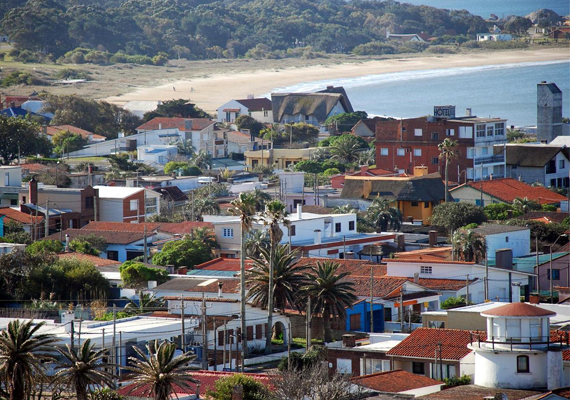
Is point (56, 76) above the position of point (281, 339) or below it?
above

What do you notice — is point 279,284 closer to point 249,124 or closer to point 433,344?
point 433,344

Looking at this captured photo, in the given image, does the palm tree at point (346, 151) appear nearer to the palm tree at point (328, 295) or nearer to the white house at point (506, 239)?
the white house at point (506, 239)

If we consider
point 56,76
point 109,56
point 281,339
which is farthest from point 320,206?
point 109,56

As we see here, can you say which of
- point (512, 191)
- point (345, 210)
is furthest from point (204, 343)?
point (512, 191)

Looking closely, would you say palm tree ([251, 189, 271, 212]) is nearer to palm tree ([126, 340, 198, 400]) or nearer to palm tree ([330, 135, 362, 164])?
palm tree ([330, 135, 362, 164])

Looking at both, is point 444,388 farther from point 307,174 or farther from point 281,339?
point 307,174
